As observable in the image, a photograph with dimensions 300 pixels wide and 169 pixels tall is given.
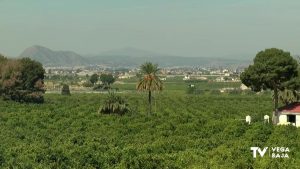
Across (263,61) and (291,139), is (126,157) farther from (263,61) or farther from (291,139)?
(263,61)

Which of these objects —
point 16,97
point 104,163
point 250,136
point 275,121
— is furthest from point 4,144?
point 16,97

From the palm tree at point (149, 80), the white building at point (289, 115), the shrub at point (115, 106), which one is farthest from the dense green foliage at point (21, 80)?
the white building at point (289, 115)

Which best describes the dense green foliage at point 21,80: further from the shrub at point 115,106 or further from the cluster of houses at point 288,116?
the cluster of houses at point 288,116

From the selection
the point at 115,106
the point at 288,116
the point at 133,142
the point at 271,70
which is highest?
the point at 271,70

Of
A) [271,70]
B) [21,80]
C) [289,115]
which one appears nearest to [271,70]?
[271,70]

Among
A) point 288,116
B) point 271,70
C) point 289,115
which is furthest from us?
point 271,70

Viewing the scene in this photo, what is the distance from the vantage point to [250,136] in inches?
2189

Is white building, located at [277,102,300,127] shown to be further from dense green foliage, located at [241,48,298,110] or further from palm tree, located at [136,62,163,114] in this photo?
palm tree, located at [136,62,163,114]

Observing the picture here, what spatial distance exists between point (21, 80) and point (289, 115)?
75723 millimetres

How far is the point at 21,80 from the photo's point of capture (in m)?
129

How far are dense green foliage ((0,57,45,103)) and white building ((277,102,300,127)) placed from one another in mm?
72876

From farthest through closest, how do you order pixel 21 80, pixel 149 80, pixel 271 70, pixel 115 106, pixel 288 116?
pixel 21 80
pixel 149 80
pixel 115 106
pixel 271 70
pixel 288 116

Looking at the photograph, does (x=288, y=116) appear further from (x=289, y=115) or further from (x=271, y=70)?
(x=271, y=70)

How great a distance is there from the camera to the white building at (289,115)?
68.2m
